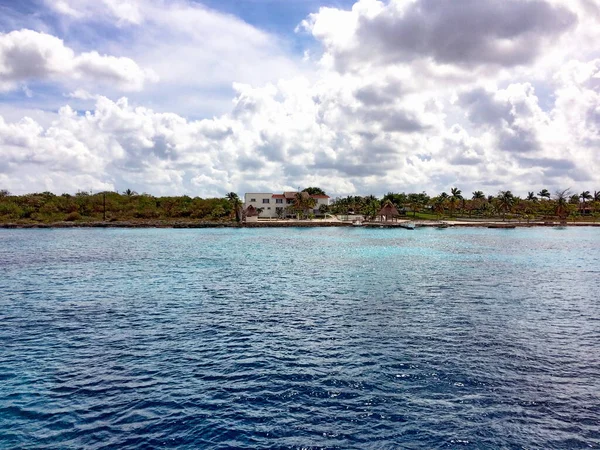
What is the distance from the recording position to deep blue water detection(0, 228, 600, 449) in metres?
15.6

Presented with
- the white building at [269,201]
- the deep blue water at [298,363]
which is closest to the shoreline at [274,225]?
the white building at [269,201]

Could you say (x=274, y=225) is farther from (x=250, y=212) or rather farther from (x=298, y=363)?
(x=298, y=363)

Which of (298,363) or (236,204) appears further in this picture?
(236,204)

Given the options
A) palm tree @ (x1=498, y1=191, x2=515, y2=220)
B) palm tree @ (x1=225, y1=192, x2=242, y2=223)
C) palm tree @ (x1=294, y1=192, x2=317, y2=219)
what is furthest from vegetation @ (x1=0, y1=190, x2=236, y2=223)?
palm tree @ (x1=498, y1=191, x2=515, y2=220)

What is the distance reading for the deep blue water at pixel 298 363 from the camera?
615 inches

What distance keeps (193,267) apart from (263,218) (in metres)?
129

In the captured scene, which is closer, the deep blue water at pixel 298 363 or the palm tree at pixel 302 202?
the deep blue water at pixel 298 363

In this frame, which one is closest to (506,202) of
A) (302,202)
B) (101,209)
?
(302,202)

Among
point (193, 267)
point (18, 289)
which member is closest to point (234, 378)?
point (18, 289)

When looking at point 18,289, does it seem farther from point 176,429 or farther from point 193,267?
point 176,429

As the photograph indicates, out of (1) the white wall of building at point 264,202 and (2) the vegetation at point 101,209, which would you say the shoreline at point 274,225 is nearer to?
(2) the vegetation at point 101,209

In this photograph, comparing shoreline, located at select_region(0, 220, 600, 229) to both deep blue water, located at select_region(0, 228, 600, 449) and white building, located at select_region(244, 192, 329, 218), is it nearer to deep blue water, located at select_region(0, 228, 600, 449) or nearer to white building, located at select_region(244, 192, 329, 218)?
white building, located at select_region(244, 192, 329, 218)

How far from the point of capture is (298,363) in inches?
873

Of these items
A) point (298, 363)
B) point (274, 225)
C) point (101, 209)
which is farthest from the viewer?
point (101, 209)
